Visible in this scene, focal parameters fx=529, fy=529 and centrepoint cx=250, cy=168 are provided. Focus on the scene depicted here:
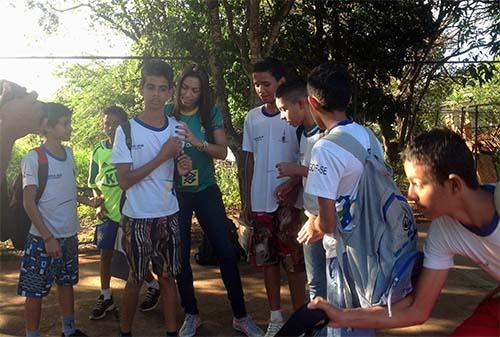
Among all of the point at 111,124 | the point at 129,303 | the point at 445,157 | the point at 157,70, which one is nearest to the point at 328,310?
the point at 445,157

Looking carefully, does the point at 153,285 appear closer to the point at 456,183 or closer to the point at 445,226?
the point at 445,226

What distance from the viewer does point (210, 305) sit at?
399cm

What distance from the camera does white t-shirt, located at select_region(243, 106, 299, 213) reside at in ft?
10.9

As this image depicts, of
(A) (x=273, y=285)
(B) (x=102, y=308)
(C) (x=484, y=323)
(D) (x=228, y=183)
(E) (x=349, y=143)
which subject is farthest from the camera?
(D) (x=228, y=183)

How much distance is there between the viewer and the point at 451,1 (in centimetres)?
798

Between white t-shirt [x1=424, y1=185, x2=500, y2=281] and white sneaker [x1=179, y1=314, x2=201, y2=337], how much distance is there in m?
1.95

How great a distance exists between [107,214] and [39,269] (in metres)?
0.89

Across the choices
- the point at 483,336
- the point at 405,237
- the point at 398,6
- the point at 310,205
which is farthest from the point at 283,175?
the point at 398,6

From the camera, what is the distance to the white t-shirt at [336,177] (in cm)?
209

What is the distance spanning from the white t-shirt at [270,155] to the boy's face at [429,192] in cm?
155

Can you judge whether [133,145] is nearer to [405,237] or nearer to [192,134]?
[192,134]

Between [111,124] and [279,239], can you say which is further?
[111,124]

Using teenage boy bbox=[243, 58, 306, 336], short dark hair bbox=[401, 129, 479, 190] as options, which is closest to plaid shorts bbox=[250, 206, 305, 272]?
teenage boy bbox=[243, 58, 306, 336]

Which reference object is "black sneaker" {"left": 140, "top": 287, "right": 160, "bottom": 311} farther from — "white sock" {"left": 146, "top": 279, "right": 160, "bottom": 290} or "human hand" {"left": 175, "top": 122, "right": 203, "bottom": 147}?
"human hand" {"left": 175, "top": 122, "right": 203, "bottom": 147}
